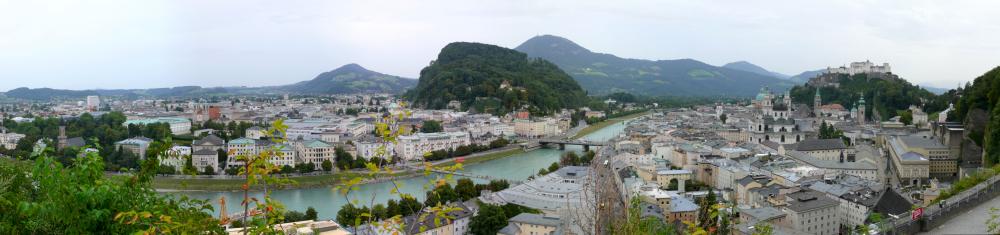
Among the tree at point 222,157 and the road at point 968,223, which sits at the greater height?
the road at point 968,223

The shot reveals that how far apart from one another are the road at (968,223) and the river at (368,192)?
4258 mm

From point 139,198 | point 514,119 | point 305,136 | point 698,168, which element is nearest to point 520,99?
point 514,119

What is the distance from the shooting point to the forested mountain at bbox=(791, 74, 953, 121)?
1723cm

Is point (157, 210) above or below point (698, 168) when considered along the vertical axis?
above

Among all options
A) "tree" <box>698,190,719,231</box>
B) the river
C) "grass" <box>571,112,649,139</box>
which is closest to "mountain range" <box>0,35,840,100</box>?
"grass" <box>571,112,649,139</box>

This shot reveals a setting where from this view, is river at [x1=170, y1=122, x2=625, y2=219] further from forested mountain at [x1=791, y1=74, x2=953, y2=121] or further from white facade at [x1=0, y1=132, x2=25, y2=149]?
forested mountain at [x1=791, y1=74, x2=953, y2=121]

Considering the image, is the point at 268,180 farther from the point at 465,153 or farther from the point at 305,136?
the point at 305,136

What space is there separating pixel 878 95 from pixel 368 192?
14.7 metres

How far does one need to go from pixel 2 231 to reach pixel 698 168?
10066 mm

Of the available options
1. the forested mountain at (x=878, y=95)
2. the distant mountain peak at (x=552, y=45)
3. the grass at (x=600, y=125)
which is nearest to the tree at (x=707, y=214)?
the forested mountain at (x=878, y=95)

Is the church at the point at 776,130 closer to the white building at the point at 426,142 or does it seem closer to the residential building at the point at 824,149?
the residential building at the point at 824,149

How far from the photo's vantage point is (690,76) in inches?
2589

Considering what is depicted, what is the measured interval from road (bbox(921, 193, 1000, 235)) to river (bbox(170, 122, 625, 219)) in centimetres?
426

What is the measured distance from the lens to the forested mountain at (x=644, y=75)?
192 ft
